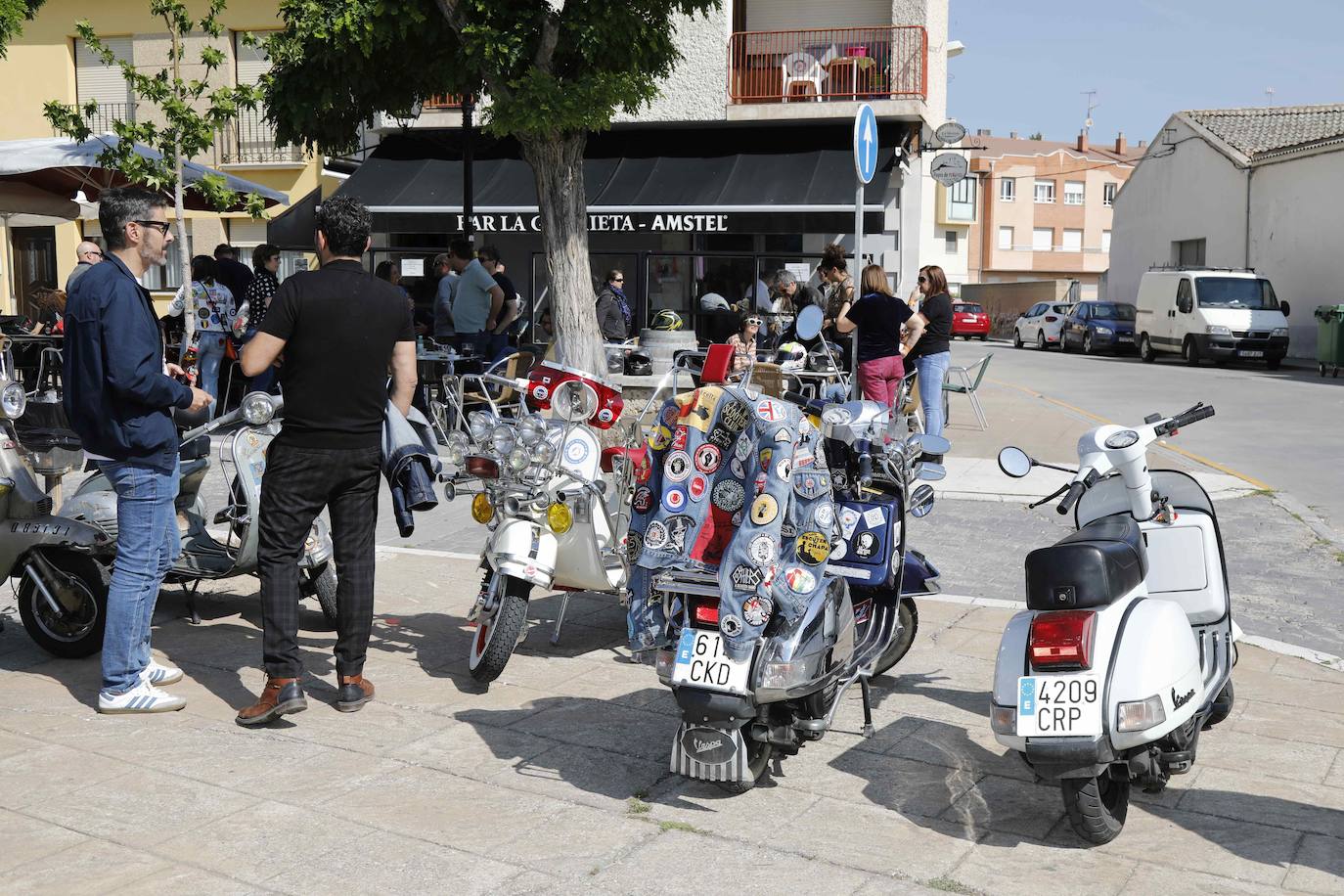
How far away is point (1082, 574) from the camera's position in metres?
3.82

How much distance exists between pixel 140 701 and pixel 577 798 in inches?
73.6

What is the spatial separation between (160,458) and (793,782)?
8.59 feet

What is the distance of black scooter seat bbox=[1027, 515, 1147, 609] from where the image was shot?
381cm

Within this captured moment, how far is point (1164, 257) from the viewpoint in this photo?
41.7m

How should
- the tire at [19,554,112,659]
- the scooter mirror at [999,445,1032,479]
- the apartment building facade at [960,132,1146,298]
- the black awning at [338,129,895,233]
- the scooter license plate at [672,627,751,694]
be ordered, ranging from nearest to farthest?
the scooter license plate at [672,627,751,694]
the scooter mirror at [999,445,1032,479]
the tire at [19,554,112,659]
the black awning at [338,129,895,233]
the apartment building facade at [960,132,1146,298]

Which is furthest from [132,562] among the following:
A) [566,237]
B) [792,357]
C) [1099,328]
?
[1099,328]

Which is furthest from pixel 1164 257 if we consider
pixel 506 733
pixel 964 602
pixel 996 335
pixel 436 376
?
pixel 506 733

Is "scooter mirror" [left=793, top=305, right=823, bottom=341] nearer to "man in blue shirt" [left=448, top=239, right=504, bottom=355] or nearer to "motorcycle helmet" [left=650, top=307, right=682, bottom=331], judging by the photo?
"motorcycle helmet" [left=650, top=307, right=682, bottom=331]

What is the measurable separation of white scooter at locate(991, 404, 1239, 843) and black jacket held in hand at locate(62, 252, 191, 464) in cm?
305

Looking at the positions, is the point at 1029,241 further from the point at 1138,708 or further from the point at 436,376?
the point at 1138,708

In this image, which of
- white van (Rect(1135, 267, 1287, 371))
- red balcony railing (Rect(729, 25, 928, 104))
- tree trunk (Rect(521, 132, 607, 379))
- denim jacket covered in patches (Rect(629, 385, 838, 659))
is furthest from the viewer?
white van (Rect(1135, 267, 1287, 371))

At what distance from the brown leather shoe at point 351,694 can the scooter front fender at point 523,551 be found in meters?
0.71

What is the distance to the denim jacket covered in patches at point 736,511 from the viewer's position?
4.18 m

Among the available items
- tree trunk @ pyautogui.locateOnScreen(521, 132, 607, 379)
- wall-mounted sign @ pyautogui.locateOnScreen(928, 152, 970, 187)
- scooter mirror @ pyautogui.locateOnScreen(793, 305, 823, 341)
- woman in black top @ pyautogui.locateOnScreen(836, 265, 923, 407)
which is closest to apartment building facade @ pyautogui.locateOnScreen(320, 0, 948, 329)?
wall-mounted sign @ pyautogui.locateOnScreen(928, 152, 970, 187)
